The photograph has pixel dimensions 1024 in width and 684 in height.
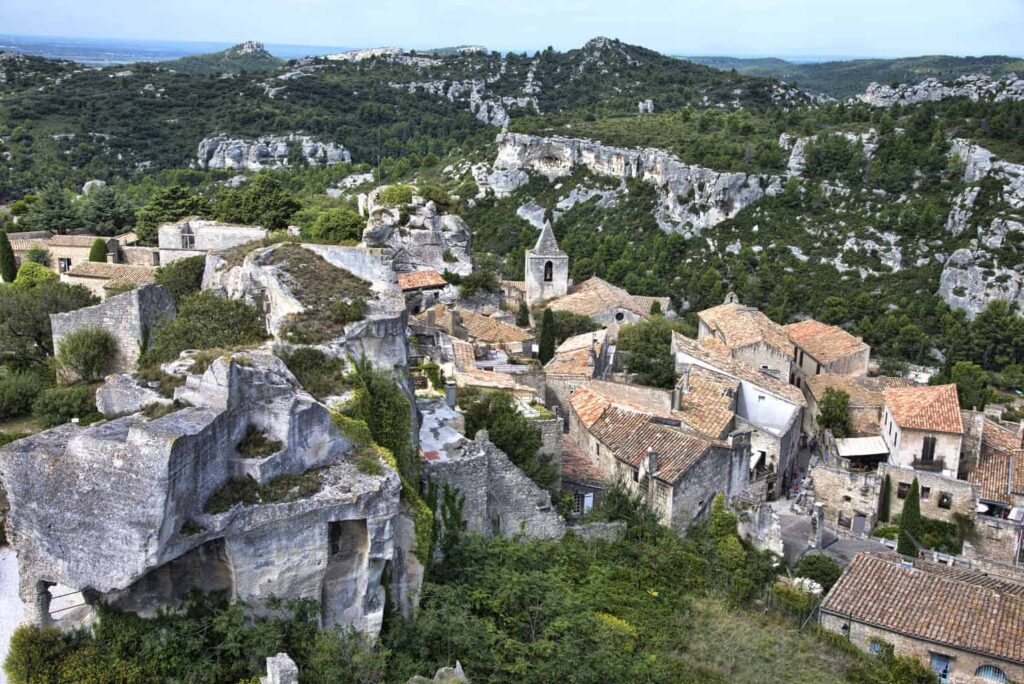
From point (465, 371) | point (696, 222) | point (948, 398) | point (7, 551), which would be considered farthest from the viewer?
point (696, 222)

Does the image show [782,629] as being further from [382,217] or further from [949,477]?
[382,217]

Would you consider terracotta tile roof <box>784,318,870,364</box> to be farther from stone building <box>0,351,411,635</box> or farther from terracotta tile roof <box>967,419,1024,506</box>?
stone building <box>0,351,411,635</box>

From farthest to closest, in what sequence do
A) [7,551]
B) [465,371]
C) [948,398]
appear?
[948,398], [465,371], [7,551]

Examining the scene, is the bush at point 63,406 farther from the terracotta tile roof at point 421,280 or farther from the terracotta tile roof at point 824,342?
the terracotta tile roof at point 824,342

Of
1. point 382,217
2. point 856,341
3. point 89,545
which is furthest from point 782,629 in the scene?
point 382,217

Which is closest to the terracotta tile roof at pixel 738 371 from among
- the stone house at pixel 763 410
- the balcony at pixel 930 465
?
the stone house at pixel 763 410

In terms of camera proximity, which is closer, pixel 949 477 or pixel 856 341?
pixel 949 477
